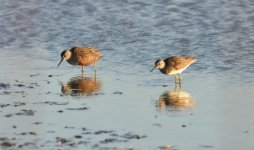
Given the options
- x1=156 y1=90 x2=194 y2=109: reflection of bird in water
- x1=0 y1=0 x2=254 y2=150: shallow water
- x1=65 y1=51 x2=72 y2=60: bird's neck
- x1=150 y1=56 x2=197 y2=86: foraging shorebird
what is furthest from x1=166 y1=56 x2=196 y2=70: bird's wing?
x1=65 y1=51 x2=72 y2=60: bird's neck

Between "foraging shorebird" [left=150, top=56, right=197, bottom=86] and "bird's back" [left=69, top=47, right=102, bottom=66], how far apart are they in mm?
2102

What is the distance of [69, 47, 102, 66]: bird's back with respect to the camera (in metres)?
27.1

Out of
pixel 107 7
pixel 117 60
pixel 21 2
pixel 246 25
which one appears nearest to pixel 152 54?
pixel 117 60

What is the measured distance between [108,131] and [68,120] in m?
1.35

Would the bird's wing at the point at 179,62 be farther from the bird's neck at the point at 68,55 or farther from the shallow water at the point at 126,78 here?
the bird's neck at the point at 68,55

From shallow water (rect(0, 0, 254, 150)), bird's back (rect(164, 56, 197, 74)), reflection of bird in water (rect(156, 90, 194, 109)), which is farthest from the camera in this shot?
bird's back (rect(164, 56, 197, 74))


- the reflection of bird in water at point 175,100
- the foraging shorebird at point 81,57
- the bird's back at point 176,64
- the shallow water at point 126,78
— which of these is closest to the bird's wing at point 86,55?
the foraging shorebird at point 81,57

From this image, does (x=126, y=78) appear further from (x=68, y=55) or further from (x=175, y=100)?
(x=175, y=100)

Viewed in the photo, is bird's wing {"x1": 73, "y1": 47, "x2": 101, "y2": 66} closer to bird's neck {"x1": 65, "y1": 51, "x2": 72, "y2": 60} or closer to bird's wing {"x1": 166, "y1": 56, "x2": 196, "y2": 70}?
bird's neck {"x1": 65, "y1": 51, "x2": 72, "y2": 60}

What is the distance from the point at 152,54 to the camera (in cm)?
2942

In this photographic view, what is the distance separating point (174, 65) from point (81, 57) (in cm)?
291

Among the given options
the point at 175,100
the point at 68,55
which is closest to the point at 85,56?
the point at 68,55

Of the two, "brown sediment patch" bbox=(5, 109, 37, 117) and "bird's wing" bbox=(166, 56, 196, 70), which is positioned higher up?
"bird's wing" bbox=(166, 56, 196, 70)

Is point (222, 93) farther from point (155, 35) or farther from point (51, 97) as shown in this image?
point (155, 35)
